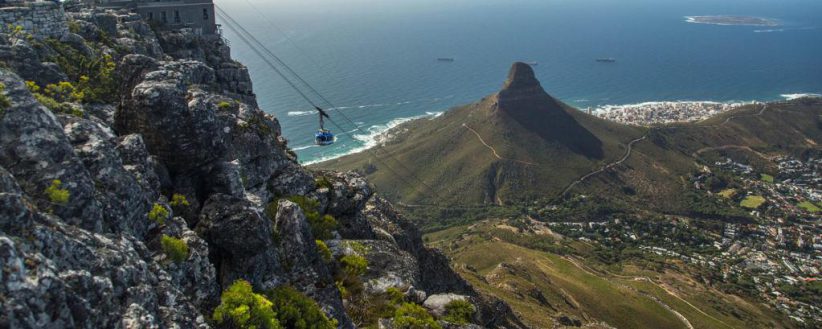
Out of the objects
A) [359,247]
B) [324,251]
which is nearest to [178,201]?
[324,251]

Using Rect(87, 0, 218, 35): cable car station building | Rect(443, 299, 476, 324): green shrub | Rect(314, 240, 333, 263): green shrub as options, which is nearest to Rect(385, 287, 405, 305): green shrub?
Rect(443, 299, 476, 324): green shrub

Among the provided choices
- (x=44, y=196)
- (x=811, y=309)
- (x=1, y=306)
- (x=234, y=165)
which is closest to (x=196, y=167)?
(x=234, y=165)

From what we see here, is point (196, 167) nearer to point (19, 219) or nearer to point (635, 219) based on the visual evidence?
point (19, 219)

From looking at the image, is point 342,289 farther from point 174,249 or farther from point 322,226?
point 174,249

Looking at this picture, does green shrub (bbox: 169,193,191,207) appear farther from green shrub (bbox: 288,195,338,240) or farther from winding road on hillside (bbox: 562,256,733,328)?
winding road on hillside (bbox: 562,256,733,328)

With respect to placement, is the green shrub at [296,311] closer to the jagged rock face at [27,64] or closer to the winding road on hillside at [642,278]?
the jagged rock face at [27,64]

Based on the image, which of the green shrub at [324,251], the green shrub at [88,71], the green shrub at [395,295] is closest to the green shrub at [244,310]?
the green shrub at [324,251]
